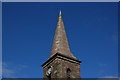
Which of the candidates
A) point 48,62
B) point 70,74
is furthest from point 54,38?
point 70,74

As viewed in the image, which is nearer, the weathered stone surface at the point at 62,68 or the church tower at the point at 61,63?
the weathered stone surface at the point at 62,68

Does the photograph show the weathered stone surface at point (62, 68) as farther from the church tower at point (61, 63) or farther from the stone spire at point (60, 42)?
the stone spire at point (60, 42)

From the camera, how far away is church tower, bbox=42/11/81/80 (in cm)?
2713

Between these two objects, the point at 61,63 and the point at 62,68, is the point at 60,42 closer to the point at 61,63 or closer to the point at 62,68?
the point at 61,63

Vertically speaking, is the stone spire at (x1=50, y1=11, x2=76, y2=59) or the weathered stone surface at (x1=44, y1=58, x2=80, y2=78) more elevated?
the stone spire at (x1=50, y1=11, x2=76, y2=59)

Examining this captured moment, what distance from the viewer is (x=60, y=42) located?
98.5 feet

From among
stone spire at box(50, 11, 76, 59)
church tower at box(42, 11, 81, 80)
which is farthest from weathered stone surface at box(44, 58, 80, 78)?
stone spire at box(50, 11, 76, 59)

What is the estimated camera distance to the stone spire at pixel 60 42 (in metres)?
29.0

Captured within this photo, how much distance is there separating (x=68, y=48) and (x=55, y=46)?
141 centimetres

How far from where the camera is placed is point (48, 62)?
29.0m

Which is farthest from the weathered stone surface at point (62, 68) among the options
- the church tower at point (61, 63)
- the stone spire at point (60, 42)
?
the stone spire at point (60, 42)

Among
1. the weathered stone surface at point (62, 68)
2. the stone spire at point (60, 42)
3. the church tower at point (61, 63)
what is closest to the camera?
the weathered stone surface at point (62, 68)

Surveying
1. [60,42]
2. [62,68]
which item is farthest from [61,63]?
[60,42]

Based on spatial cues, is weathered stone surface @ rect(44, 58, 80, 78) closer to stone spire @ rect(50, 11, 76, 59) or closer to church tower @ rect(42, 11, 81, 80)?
church tower @ rect(42, 11, 81, 80)
